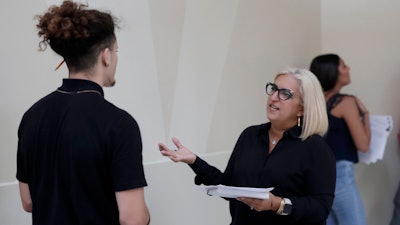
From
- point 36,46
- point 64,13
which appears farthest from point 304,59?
point 64,13

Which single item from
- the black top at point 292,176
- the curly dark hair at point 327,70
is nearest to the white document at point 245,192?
the black top at point 292,176

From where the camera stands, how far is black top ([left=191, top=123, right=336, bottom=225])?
5.49 ft

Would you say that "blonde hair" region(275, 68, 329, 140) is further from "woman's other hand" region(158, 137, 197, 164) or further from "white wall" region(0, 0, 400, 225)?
"white wall" region(0, 0, 400, 225)

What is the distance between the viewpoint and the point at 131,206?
1.31 metres

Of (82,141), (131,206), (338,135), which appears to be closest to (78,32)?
(82,141)

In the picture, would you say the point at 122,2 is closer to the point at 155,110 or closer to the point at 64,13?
the point at 155,110

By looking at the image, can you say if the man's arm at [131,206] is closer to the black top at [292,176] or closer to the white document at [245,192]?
the white document at [245,192]

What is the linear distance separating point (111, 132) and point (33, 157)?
272mm

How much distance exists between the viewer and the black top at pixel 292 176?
5.49 feet

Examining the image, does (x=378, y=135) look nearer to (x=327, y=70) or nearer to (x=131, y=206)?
(x=327, y=70)

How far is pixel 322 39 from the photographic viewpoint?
3758mm

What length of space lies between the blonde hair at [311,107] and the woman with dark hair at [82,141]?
0.79m

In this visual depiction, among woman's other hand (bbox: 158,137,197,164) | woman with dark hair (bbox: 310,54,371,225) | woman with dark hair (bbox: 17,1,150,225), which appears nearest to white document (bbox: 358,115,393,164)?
woman with dark hair (bbox: 310,54,371,225)

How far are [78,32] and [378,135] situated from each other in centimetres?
253
